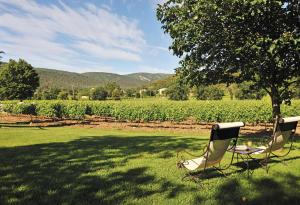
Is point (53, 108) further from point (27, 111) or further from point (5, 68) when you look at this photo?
point (5, 68)

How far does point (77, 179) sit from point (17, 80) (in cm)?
8320

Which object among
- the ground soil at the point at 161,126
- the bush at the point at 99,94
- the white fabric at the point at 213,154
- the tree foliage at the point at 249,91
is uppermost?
the bush at the point at 99,94

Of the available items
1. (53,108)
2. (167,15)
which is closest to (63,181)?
(167,15)

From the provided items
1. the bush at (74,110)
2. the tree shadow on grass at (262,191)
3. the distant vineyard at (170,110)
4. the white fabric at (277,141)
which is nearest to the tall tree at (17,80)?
the distant vineyard at (170,110)

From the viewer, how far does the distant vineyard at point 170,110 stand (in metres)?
27.4

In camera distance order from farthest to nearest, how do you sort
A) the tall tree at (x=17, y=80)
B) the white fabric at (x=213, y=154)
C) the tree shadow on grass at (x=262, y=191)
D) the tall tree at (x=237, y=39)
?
1. the tall tree at (x=17, y=80)
2. the tall tree at (x=237, y=39)
3. the white fabric at (x=213, y=154)
4. the tree shadow on grass at (x=262, y=191)

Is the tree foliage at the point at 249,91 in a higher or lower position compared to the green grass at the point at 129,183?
higher

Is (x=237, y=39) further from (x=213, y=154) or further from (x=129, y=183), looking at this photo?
(x=129, y=183)

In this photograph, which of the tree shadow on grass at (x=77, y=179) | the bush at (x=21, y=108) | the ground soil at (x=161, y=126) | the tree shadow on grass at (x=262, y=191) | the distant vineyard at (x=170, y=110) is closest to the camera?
the tree shadow on grass at (x=262, y=191)

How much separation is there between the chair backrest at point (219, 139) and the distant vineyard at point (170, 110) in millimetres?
21619

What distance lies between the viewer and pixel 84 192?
598cm

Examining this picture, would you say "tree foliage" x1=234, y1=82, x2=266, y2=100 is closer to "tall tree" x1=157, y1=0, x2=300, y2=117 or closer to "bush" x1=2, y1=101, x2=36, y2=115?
"tall tree" x1=157, y1=0, x2=300, y2=117

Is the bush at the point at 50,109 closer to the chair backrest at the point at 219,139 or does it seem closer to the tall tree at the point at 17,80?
the chair backrest at the point at 219,139

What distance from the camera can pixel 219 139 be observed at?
6293 millimetres
